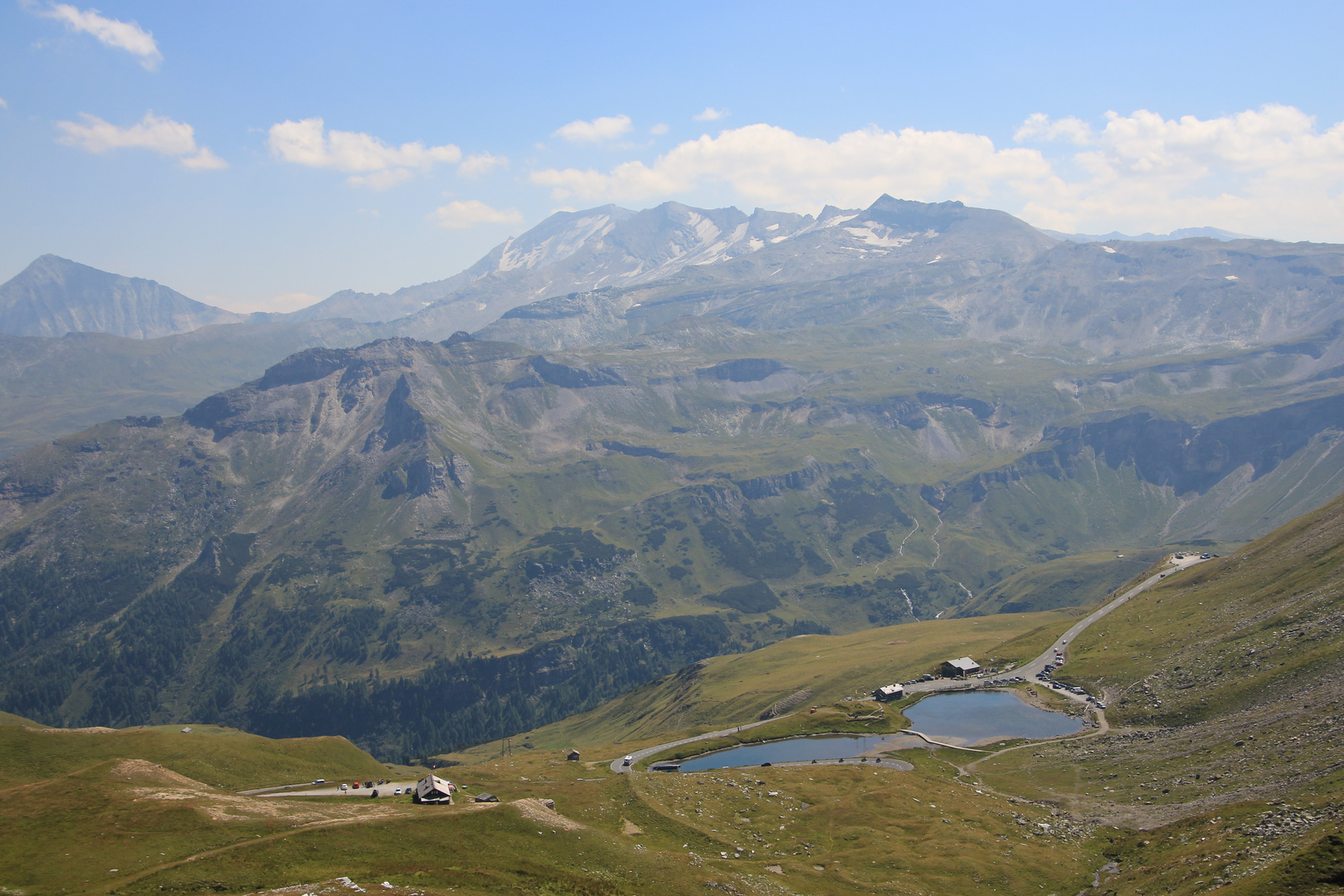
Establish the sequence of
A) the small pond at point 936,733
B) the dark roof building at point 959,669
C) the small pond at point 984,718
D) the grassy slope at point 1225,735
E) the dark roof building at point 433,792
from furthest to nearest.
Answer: the dark roof building at point 959,669 → the small pond at point 984,718 → the small pond at point 936,733 → the dark roof building at point 433,792 → the grassy slope at point 1225,735

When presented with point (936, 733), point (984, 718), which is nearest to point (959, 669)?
point (984, 718)

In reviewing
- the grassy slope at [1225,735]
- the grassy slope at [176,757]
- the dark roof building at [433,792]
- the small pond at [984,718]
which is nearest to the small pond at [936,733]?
the small pond at [984,718]

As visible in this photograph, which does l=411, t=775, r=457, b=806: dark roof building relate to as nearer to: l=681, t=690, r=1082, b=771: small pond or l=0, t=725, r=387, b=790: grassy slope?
l=0, t=725, r=387, b=790: grassy slope

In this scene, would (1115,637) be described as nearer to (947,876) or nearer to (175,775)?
(947,876)

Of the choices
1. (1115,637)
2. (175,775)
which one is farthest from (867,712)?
(175,775)

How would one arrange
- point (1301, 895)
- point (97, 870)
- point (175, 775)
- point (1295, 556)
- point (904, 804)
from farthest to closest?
point (1295, 556), point (904, 804), point (175, 775), point (97, 870), point (1301, 895)

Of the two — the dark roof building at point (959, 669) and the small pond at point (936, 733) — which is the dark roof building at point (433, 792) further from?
the dark roof building at point (959, 669)

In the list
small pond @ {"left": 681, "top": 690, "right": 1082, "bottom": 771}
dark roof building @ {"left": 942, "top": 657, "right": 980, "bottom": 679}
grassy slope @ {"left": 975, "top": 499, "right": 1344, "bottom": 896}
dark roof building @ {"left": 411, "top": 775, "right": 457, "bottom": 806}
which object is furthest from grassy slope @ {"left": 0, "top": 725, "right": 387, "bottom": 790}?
dark roof building @ {"left": 942, "top": 657, "right": 980, "bottom": 679}
